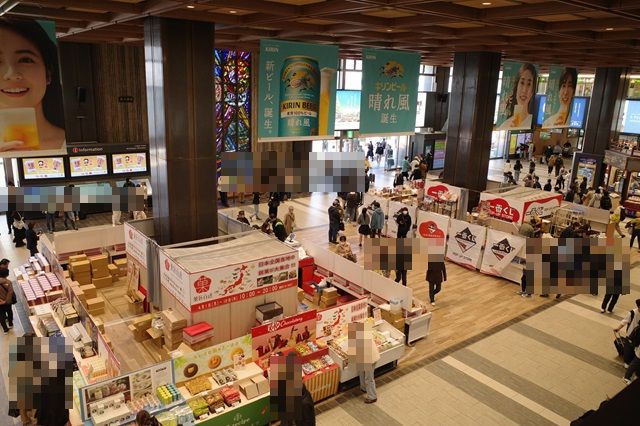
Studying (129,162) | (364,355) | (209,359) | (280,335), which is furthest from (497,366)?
(129,162)

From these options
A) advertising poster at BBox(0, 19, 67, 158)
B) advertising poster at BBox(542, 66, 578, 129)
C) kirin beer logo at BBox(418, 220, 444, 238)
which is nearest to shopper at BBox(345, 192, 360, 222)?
kirin beer logo at BBox(418, 220, 444, 238)

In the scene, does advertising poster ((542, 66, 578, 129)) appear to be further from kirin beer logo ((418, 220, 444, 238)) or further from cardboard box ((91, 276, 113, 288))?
cardboard box ((91, 276, 113, 288))

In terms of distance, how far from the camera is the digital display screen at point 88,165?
52.0 ft

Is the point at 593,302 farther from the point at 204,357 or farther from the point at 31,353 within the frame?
the point at 31,353

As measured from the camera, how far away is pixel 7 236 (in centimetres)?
1369

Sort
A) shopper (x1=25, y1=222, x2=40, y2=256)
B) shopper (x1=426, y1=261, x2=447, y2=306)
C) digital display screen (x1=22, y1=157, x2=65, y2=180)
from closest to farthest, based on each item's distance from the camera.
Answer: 1. shopper (x1=426, y1=261, x2=447, y2=306)
2. shopper (x1=25, y1=222, x2=40, y2=256)
3. digital display screen (x1=22, y1=157, x2=65, y2=180)

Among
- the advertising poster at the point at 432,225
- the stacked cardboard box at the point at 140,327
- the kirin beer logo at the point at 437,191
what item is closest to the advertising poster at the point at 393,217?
the advertising poster at the point at 432,225

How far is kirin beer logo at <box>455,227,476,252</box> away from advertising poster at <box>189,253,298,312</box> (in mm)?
5846

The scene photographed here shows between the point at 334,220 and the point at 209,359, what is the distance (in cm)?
801

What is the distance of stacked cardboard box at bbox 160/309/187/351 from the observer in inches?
307

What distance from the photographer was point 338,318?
8.03m

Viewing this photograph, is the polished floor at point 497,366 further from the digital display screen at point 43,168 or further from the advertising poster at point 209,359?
the digital display screen at point 43,168

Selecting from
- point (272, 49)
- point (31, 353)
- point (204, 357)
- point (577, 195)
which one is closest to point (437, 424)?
point (204, 357)

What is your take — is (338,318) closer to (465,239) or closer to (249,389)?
(249,389)
